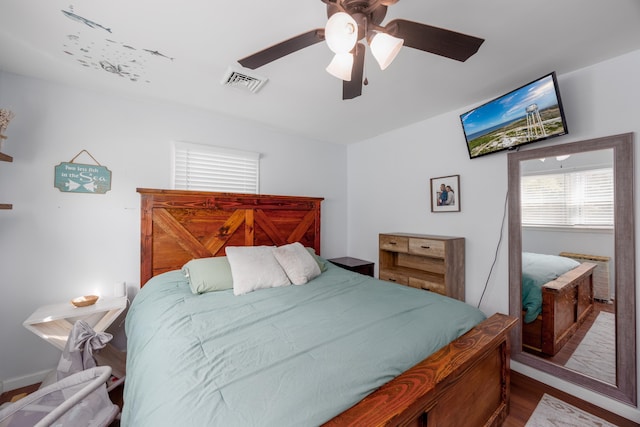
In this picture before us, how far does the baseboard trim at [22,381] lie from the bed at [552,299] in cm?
414

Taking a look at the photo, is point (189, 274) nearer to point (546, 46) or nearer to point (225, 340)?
point (225, 340)

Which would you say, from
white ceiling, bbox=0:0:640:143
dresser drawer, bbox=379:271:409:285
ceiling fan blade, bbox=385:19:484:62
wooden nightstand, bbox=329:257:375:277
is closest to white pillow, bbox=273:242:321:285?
wooden nightstand, bbox=329:257:375:277

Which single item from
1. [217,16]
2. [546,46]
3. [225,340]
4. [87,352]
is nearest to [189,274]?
[87,352]

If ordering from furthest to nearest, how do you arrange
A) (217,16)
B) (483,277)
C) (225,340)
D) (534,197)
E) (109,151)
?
(483,277) → (109,151) → (534,197) → (217,16) → (225,340)

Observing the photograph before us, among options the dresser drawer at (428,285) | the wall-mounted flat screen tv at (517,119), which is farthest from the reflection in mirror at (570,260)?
the dresser drawer at (428,285)

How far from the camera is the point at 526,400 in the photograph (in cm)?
185

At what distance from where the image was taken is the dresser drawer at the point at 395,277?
110 inches

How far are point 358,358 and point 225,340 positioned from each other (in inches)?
26.5

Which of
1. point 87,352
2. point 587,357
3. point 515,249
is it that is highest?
point 515,249

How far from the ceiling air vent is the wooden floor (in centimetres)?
257

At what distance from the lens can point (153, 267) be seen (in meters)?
2.41

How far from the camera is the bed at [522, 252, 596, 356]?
193 cm

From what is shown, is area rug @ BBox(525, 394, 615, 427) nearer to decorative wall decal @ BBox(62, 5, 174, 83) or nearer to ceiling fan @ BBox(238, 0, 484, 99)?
ceiling fan @ BBox(238, 0, 484, 99)

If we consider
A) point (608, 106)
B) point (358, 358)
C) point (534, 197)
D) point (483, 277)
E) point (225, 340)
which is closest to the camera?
point (358, 358)
